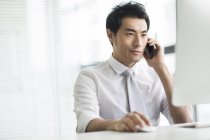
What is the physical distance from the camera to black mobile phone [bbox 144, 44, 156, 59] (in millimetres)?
1863

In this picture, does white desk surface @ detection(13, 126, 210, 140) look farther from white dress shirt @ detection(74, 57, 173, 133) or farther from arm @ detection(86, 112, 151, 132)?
white dress shirt @ detection(74, 57, 173, 133)

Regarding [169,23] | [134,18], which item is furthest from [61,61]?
[134,18]

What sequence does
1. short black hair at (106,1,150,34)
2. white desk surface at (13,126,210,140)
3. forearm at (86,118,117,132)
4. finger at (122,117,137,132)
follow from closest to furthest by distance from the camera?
white desk surface at (13,126,210,140) < finger at (122,117,137,132) < forearm at (86,118,117,132) < short black hair at (106,1,150,34)

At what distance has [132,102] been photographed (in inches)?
67.2

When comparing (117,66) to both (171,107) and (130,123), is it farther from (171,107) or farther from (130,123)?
(130,123)

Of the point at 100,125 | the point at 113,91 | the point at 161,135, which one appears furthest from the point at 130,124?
the point at 113,91

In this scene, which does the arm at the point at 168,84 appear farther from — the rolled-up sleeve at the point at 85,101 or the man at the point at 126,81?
the rolled-up sleeve at the point at 85,101

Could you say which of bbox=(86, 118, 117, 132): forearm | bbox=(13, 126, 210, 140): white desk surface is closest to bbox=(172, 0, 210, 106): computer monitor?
bbox=(13, 126, 210, 140): white desk surface

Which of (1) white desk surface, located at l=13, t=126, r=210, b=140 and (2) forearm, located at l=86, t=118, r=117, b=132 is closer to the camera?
(1) white desk surface, located at l=13, t=126, r=210, b=140

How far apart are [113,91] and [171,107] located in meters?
0.29

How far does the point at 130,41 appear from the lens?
1815mm

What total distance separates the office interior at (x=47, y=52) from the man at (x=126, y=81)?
1.62 metres

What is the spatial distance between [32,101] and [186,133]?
2.79m

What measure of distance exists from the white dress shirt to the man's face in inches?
2.2
